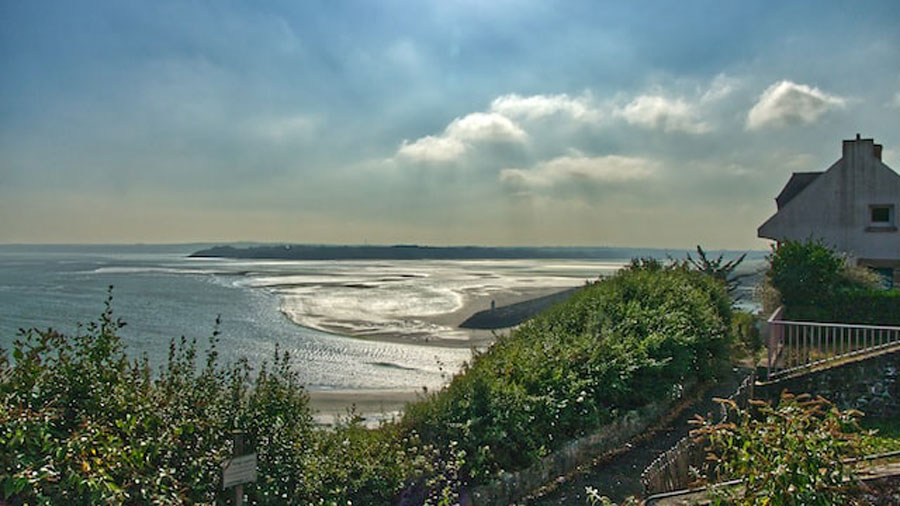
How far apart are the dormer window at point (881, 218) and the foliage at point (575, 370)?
10894mm

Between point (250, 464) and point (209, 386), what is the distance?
50.9 inches

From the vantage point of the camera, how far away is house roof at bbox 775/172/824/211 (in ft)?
77.2

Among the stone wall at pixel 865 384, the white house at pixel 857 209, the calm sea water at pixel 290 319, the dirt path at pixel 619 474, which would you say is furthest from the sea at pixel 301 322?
the white house at pixel 857 209

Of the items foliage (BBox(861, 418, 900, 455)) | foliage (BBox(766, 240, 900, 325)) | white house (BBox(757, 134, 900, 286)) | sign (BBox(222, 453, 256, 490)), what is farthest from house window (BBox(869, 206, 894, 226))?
sign (BBox(222, 453, 256, 490))

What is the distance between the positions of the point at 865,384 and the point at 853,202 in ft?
42.5

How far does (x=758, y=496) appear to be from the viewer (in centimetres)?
382

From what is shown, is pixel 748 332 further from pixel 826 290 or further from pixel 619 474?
pixel 619 474

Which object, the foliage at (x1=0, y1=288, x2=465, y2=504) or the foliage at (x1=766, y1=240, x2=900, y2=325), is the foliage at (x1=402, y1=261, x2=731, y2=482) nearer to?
the foliage at (x1=0, y1=288, x2=465, y2=504)

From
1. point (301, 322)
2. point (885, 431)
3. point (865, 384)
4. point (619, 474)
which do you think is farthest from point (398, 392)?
point (301, 322)

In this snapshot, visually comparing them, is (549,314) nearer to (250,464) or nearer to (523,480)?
(523,480)

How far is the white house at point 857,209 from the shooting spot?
19.6 metres

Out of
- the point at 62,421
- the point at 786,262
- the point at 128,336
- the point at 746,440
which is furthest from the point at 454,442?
the point at 128,336

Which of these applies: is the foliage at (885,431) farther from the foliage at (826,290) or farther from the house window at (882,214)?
the house window at (882,214)

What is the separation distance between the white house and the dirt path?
14322 millimetres
